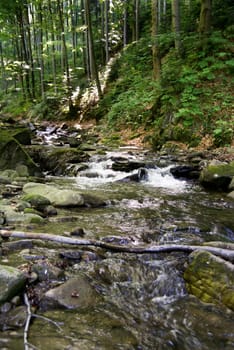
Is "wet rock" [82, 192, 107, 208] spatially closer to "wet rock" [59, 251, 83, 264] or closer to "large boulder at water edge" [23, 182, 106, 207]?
"large boulder at water edge" [23, 182, 106, 207]

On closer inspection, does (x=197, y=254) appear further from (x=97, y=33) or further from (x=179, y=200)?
(x=97, y=33)

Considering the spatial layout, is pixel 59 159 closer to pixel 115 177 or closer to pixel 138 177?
pixel 115 177

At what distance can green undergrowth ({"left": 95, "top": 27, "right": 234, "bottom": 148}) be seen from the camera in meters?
12.5

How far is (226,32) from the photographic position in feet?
49.9

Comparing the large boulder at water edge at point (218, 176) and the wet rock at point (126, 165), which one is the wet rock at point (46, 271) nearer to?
the large boulder at water edge at point (218, 176)

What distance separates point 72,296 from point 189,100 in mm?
10993

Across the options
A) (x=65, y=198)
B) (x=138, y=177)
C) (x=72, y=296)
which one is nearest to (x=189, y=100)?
(x=138, y=177)

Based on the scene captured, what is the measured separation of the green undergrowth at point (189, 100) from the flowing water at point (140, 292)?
5640 mm

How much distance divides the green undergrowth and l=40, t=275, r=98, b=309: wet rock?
29.3ft

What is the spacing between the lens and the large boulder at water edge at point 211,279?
3592mm

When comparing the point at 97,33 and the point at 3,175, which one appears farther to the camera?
the point at 97,33

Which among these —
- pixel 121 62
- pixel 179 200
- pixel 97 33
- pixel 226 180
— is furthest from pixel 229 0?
pixel 97 33

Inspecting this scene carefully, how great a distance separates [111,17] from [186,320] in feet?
110

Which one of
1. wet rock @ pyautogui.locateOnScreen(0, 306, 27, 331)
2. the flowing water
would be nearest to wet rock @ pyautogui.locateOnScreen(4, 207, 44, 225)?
the flowing water
